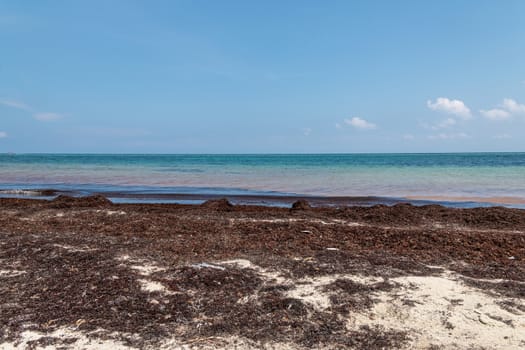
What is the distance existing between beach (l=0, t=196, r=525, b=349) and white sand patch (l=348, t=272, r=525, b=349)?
11 millimetres

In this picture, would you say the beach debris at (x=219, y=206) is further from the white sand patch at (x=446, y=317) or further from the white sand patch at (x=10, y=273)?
the white sand patch at (x=446, y=317)

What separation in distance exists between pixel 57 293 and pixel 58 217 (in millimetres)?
5498

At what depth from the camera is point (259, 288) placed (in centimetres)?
412

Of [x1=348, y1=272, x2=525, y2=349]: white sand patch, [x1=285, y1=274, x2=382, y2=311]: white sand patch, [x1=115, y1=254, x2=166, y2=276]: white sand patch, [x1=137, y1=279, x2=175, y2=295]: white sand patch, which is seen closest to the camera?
[x1=348, y1=272, x2=525, y2=349]: white sand patch

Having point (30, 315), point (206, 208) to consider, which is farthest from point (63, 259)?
point (206, 208)

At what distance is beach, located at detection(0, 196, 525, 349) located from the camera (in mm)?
3166

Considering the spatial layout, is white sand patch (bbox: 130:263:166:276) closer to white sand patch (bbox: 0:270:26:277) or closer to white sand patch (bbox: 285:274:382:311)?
white sand patch (bbox: 0:270:26:277)

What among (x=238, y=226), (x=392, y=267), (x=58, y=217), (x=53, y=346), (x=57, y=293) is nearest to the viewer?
(x=53, y=346)

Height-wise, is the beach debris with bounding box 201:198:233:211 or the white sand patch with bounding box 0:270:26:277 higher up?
the beach debris with bounding box 201:198:233:211

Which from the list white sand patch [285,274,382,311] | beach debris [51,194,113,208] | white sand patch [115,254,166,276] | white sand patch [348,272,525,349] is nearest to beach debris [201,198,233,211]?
beach debris [51,194,113,208]

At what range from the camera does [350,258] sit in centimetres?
523

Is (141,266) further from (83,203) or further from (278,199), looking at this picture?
(278,199)

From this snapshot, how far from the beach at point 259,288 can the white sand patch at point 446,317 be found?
0.01 m

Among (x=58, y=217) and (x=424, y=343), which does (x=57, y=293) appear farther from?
(x=58, y=217)
